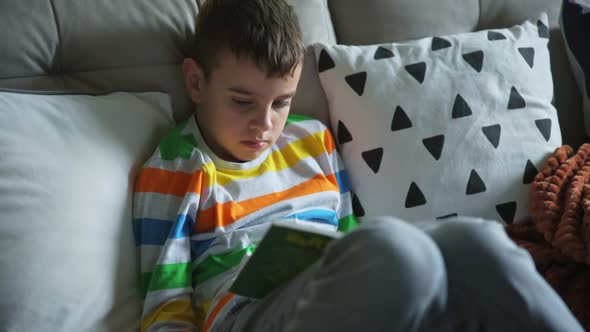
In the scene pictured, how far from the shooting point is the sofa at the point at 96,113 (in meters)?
0.90

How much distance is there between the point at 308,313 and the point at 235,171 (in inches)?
19.0

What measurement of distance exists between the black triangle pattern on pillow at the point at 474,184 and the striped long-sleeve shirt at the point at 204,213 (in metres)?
0.26

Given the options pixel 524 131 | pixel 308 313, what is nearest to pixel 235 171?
pixel 308 313

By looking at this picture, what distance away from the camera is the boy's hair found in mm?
1066

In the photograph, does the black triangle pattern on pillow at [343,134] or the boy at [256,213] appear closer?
the boy at [256,213]

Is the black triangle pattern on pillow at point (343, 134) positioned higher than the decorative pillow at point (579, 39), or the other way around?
the decorative pillow at point (579, 39)

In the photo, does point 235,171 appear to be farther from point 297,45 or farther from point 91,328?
point 91,328

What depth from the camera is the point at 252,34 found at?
1.07 m

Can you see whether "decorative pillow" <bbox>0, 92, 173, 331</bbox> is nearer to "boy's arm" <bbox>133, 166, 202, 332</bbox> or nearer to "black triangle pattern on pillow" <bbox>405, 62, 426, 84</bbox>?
"boy's arm" <bbox>133, 166, 202, 332</bbox>

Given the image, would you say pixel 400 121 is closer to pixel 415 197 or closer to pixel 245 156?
pixel 415 197

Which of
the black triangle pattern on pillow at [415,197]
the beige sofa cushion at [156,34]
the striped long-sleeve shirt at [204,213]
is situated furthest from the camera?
the black triangle pattern on pillow at [415,197]

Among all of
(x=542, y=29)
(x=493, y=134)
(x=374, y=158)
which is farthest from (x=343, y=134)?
(x=542, y=29)

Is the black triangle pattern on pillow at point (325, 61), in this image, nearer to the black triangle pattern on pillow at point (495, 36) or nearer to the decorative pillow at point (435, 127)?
the decorative pillow at point (435, 127)

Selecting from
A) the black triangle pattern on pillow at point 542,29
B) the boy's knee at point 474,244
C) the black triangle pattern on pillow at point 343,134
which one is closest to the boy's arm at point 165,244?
the black triangle pattern on pillow at point 343,134
